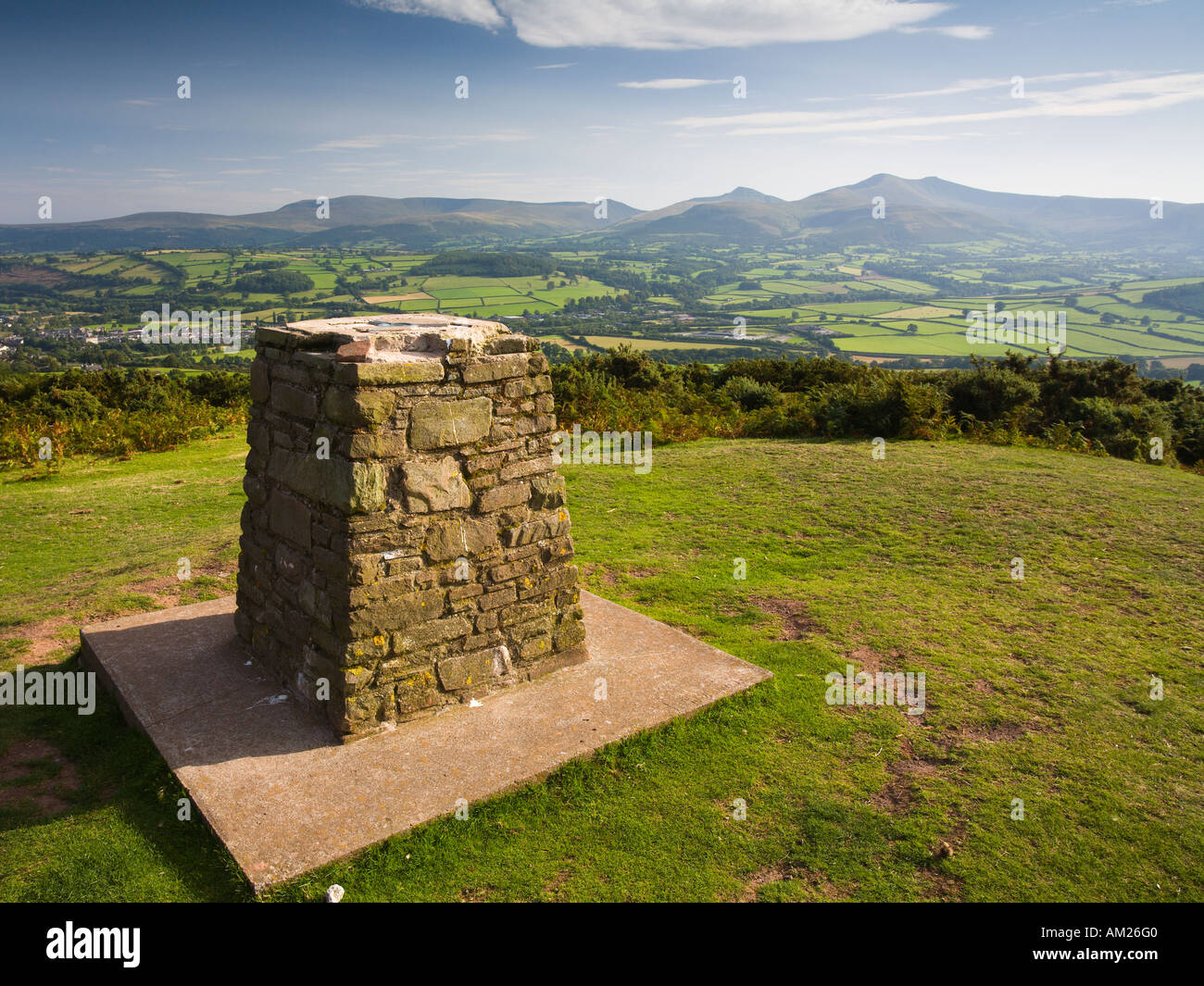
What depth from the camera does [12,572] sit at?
343 inches

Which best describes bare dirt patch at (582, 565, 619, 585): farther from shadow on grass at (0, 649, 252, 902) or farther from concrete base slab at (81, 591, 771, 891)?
shadow on grass at (0, 649, 252, 902)

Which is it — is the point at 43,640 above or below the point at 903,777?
above

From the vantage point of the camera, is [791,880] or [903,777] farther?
[903,777]

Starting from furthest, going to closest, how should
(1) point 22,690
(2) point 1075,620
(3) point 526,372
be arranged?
(2) point 1075,620, (1) point 22,690, (3) point 526,372

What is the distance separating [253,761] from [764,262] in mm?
148206

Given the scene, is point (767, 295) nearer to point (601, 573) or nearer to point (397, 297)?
point (397, 297)

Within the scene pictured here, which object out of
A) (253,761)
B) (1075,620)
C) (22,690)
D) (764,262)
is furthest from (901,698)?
(764,262)

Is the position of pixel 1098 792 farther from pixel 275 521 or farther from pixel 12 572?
pixel 12 572

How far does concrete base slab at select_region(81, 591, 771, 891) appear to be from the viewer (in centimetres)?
449

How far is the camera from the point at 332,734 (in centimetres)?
A: 534

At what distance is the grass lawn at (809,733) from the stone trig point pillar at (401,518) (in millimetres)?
1159

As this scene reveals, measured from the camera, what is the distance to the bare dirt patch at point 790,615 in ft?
24.6

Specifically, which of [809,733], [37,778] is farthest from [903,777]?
[37,778]

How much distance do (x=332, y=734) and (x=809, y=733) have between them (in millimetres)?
3545
